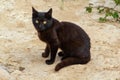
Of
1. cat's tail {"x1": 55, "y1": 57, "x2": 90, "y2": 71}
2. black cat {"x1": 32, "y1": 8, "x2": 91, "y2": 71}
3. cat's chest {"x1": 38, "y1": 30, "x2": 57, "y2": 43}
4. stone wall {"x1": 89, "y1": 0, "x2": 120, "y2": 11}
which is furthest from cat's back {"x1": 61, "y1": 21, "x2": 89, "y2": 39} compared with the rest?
stone wall {"x1": 89, "y1": 0, "x2": 120, "y2": 11}

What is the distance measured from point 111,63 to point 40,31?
1.11 meters

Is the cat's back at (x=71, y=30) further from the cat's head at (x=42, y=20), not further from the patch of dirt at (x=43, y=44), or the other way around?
the patch of dirt at (x=43, y=44)

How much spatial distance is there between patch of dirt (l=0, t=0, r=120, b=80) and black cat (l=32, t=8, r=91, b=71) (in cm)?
12

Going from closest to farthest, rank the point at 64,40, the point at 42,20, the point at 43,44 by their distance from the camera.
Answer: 1. the point at 42,20
2. the point at 64,40
3. the point at 43,44

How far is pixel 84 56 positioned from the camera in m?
6.16

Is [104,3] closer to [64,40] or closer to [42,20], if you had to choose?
[64,40]

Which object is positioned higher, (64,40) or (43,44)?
(64,40)

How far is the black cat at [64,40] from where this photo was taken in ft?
19.8

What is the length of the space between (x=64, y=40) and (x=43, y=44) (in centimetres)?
74

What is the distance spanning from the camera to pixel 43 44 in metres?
6.88

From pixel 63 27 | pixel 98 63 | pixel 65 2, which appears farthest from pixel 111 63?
pixel 65 2

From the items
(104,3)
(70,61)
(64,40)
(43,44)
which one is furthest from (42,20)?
(104,3)

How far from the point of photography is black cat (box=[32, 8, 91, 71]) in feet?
19.8

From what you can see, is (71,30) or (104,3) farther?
(104,3)
